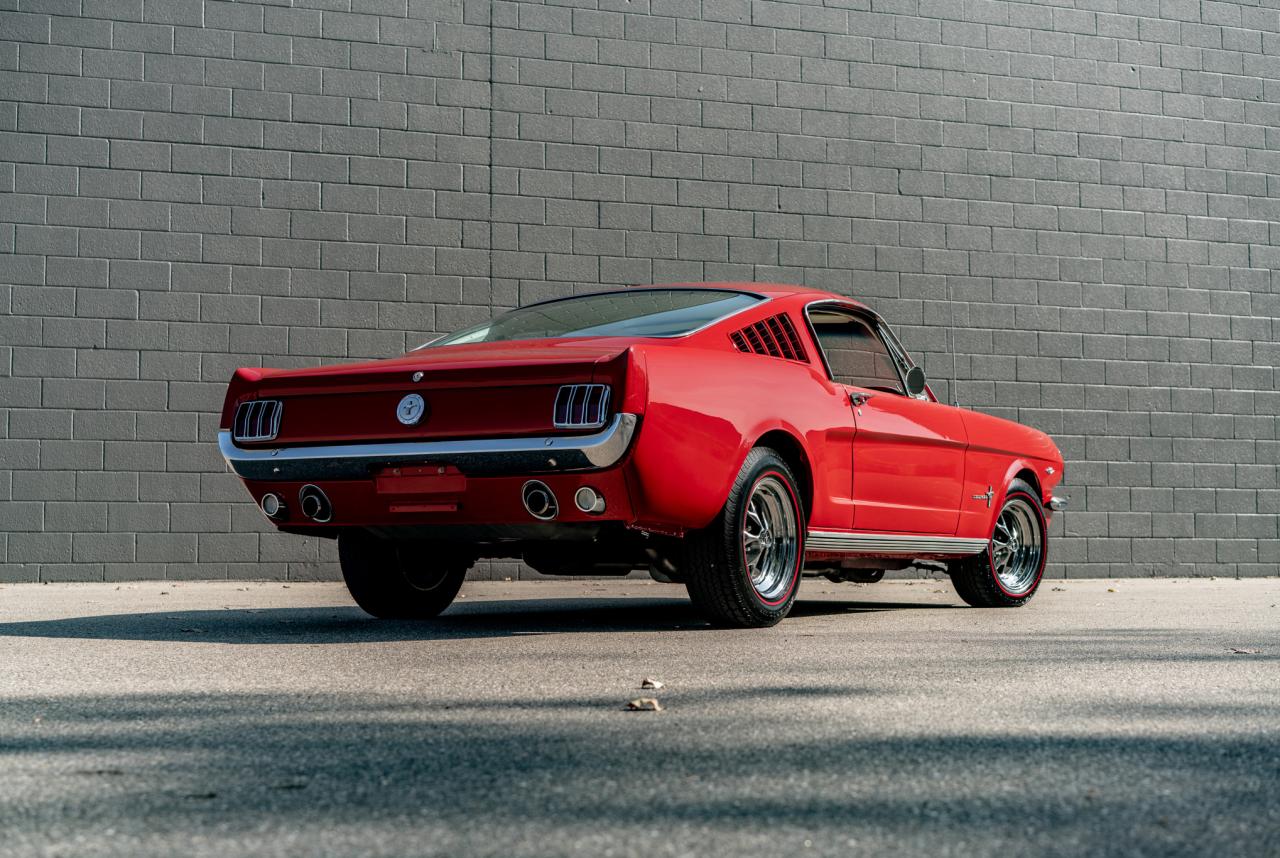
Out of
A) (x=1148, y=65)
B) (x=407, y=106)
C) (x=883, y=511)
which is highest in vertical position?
(x=1148, y=65)

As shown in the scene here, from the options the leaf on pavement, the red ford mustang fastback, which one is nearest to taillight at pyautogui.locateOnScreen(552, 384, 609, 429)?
the red ford mustang fastback

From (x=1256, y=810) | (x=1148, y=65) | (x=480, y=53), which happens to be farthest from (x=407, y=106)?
(x=1256, y=810)

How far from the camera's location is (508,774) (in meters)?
2.86

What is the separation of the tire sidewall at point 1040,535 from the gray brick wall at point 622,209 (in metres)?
2.95

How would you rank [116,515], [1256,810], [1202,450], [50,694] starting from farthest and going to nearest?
[1202,450]
[116,515]
[50,694]
[1256,810]

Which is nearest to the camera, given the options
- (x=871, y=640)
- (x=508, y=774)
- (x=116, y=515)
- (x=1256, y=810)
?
(x=1256, y=810)

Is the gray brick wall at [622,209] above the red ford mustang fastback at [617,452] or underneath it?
above

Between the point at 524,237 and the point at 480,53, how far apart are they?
138cm

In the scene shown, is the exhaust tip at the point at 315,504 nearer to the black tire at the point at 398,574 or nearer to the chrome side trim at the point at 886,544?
the black tire at the point at 398,574

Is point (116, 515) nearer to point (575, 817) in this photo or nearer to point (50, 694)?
point (50, 694)

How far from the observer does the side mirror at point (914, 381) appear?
709 cm

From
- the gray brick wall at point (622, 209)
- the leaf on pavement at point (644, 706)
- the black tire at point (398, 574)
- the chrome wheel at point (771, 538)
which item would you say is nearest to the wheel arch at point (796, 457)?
the chrome wheel at point (771, 538)

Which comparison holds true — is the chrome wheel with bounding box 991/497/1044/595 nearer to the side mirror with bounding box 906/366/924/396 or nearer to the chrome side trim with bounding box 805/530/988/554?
the chrome side trim with bounding box 805/530/988/554

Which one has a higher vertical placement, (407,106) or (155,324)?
(407,106)
